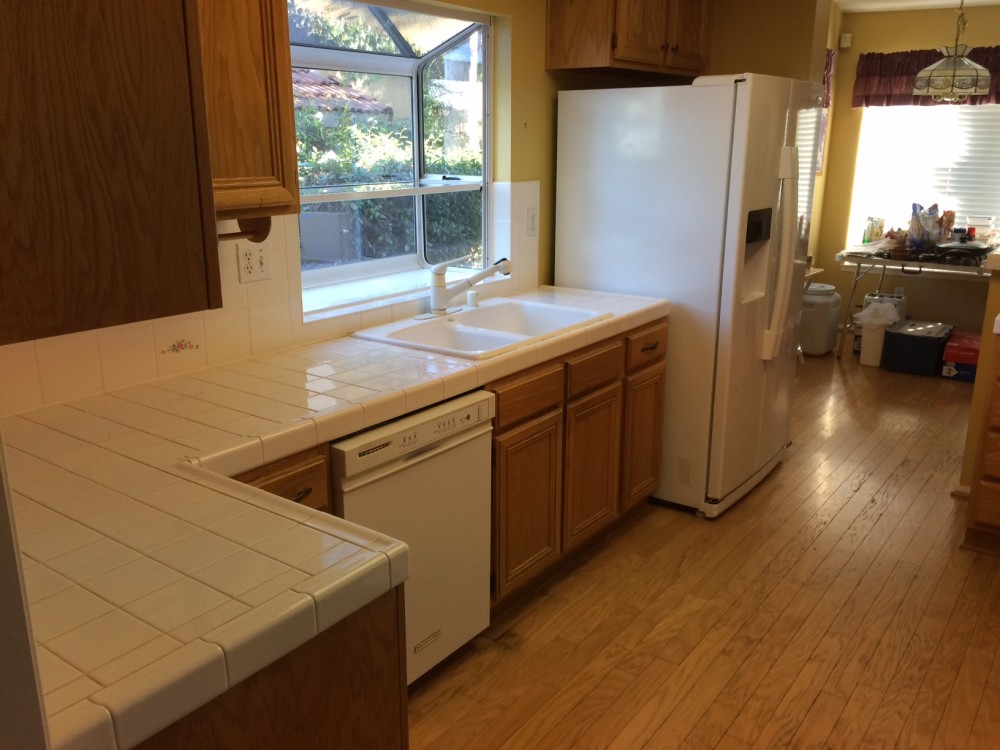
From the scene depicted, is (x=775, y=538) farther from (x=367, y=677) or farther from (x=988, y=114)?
(x=988, y=114)

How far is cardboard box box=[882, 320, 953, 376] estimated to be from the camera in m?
5.48

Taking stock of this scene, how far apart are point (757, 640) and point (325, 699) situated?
1767 mm

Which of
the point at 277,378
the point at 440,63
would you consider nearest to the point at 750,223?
the point at 440,63

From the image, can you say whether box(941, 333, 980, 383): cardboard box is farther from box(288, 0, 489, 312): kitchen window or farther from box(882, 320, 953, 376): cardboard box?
box(288, 0, 489, 312): kitchen window

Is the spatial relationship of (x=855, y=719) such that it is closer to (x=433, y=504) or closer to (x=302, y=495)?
(x=433, y=504)

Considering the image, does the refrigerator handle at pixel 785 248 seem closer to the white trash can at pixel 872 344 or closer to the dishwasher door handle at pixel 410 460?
the dishwasher door handle at pixel 410 460

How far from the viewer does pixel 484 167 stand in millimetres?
3295

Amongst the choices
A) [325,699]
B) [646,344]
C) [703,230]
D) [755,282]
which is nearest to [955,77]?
[755,282]

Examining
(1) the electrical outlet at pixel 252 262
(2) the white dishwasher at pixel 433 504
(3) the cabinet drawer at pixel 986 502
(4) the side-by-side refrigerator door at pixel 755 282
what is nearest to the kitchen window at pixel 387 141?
(1) the electrical outlet at pixel 252 262

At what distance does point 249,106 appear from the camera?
1.80 m

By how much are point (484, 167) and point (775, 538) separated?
185 centimetres

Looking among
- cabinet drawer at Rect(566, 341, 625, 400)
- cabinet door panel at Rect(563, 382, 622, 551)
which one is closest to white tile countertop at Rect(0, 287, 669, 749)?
cabinet drawer at Rect(566, 341, 625, 400)

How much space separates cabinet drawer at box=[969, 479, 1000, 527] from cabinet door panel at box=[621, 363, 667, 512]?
1162 mm

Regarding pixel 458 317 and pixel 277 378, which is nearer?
pixel 277 378
